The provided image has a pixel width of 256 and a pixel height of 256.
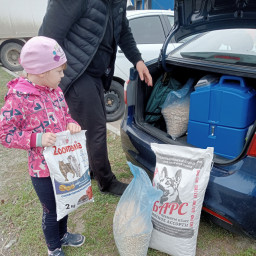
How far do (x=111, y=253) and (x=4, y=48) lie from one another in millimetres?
8854

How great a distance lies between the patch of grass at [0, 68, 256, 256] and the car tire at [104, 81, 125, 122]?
132 cm

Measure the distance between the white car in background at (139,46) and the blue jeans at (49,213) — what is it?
2.34 m

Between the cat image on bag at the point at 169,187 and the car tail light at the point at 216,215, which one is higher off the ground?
the cat image on bag at the point at 169,187

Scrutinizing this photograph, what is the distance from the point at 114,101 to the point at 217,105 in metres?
2.21

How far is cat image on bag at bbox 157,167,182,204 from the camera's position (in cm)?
158

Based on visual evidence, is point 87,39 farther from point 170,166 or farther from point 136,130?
point 170,166

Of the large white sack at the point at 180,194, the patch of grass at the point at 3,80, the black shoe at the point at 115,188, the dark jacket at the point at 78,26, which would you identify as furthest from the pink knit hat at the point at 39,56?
the patch of grass at the point at 3,80

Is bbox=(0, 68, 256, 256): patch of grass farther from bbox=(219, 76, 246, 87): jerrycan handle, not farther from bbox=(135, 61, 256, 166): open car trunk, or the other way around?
bbox=(219, 76, 246, 87): jerrycan handle

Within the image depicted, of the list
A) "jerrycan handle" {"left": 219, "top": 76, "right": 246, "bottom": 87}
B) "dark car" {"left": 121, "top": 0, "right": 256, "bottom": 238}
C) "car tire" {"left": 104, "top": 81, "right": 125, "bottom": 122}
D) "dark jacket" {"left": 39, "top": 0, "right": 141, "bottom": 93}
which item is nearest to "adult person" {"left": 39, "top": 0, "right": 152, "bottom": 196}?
"dark jacket" {"left": 39, "top": 0, "right": 141, "bottom": 93}

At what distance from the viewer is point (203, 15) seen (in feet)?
6.84

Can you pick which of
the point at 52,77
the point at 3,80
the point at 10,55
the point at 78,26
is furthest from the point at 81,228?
the point at 10,55

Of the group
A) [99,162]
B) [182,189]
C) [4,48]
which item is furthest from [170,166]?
[4,48]

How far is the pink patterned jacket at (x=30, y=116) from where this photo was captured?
4.35 feet

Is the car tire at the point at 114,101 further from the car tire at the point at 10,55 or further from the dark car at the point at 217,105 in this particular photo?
the car tire at the point at 10,55
